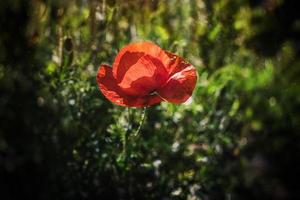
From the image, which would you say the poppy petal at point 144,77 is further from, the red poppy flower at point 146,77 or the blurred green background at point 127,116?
the blurred green background at point 127,116

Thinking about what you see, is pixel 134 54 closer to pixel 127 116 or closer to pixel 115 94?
pixel 115 94

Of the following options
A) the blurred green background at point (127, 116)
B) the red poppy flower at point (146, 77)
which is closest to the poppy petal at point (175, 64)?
the red poppy flower at point (146, 77)

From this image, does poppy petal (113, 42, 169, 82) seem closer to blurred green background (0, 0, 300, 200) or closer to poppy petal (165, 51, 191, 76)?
poppy petal (165, 51, 191, 76)

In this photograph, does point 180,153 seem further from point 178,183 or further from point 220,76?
point 220,76

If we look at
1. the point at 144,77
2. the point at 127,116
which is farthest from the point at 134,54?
the point at 127,116

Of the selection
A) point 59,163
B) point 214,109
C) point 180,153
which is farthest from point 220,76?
point 59,163
